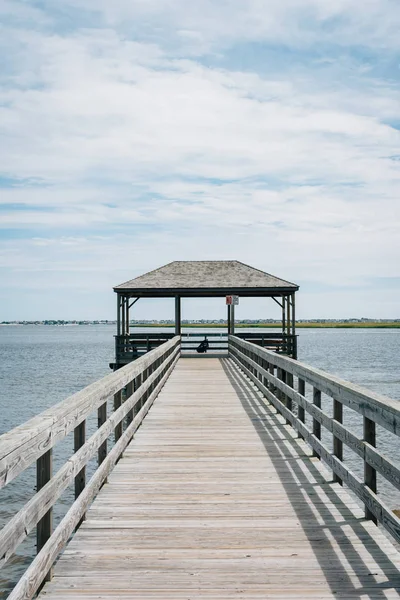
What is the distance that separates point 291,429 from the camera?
28.9ft

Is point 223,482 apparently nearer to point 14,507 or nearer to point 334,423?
point 334,423

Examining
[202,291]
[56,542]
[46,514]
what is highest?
[202,291]

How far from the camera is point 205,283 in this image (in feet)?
84.5

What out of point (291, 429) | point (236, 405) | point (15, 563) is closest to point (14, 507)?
point (15, 563)

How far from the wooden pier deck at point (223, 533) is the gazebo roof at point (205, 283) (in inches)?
683

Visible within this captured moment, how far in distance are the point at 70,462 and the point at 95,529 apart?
81 centimetres

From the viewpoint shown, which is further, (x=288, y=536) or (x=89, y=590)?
(x=288, y=536)

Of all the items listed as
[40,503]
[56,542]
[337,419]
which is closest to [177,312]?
[337,419]

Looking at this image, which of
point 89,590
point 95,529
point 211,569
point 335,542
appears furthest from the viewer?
point 95,529

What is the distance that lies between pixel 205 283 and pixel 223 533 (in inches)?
838

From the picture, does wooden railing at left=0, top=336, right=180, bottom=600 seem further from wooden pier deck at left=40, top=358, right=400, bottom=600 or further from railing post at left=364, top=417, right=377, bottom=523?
railing post at left=364, top=417, right=377, bottom=523

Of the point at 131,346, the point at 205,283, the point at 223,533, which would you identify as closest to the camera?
the point at 223,533

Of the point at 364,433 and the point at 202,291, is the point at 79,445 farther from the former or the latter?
the point at 202,291

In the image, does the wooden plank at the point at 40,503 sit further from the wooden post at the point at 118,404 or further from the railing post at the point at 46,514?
the wooden post at the point at 118,404
